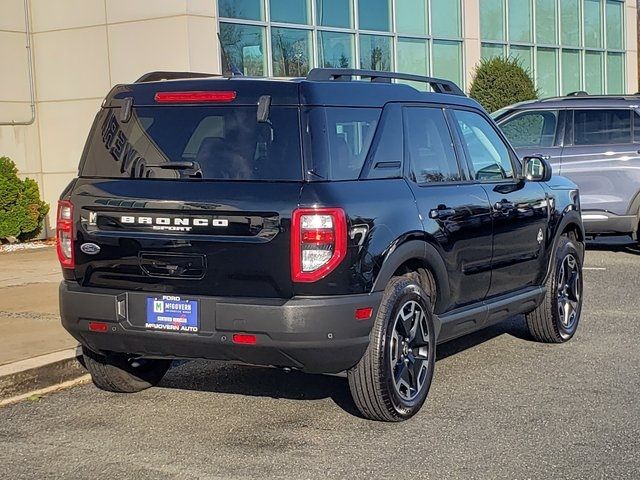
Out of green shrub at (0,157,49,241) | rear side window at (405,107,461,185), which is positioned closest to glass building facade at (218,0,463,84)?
green shrub at (0,157,49,241)

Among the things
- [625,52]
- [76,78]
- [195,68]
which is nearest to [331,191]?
[195,68]

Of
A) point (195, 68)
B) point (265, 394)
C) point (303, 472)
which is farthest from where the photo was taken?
point (195, 68)

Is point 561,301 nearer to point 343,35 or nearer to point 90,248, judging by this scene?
point 90,248

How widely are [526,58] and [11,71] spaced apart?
11994 millimetres

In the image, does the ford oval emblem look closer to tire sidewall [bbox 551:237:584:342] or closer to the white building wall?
tire sidewall [bbox 551:237:584:342]

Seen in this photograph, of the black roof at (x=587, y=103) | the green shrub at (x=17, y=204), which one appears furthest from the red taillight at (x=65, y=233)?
the green shrub at (x=17, y=204)

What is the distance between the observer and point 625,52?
88.8ft

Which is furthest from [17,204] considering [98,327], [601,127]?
[98,327]

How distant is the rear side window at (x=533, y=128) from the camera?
527 inches

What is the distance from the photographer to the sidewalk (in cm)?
748

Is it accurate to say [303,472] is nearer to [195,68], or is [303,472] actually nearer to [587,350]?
[587,350]

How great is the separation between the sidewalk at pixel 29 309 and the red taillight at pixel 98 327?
155 cm

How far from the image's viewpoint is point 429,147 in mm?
6473

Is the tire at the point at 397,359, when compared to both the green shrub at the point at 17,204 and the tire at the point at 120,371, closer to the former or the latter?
the tire at the point at 120,371
